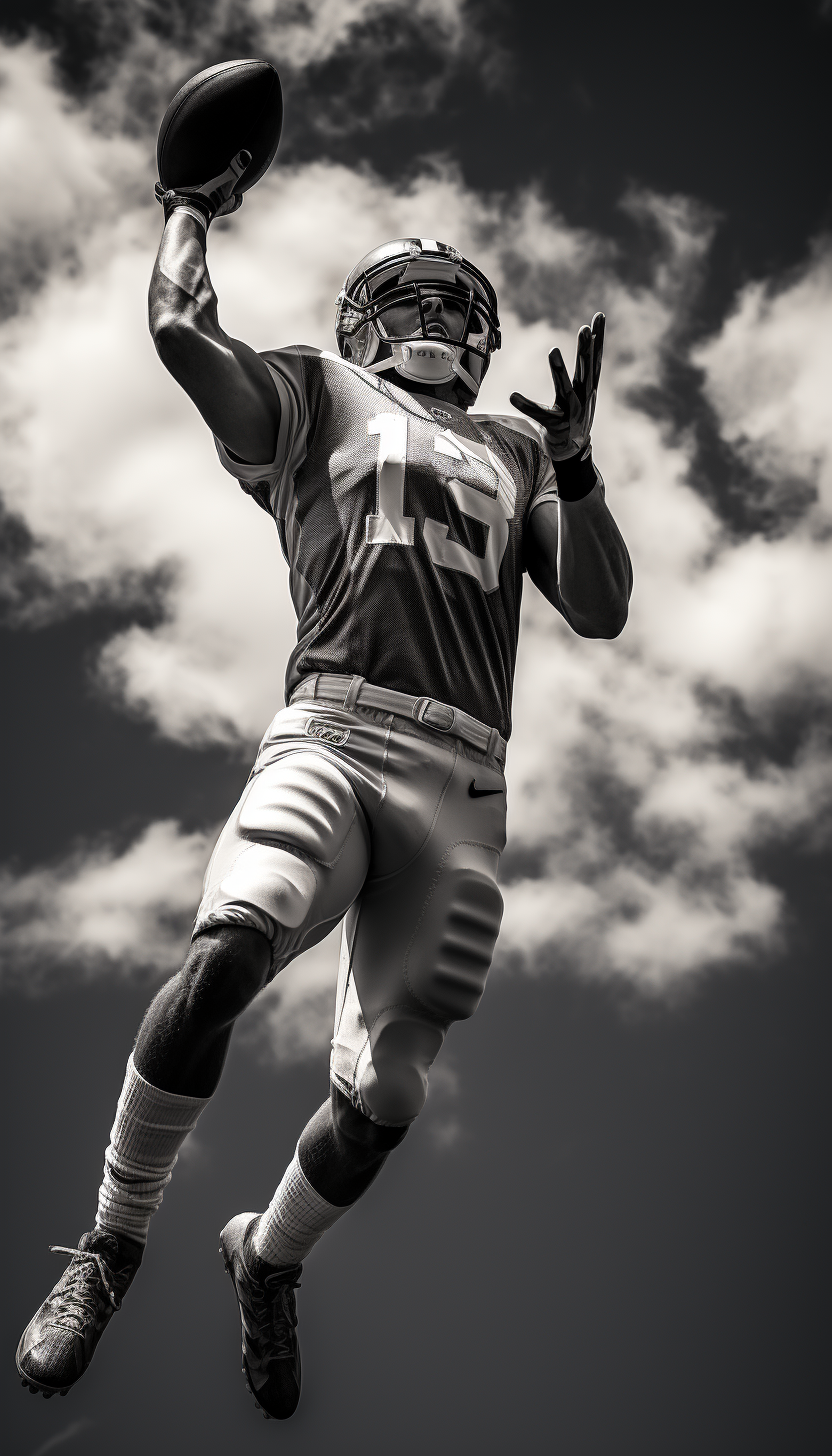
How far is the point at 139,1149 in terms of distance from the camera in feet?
10.0

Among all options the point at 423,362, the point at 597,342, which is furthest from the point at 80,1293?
the point at 423,362

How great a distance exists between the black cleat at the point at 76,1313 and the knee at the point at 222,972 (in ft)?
2.09

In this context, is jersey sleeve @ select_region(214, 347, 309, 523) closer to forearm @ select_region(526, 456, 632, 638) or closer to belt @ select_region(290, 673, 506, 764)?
belt @ select_region(290, 673, 506, 764)

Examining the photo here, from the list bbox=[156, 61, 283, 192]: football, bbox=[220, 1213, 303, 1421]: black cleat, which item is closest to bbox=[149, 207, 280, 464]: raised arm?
bbox=[156, 61, 283, 192]: football

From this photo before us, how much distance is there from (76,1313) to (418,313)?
327 centimetres

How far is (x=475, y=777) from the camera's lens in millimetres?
3658

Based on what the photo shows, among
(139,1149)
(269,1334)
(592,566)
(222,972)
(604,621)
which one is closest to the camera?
(222,972)

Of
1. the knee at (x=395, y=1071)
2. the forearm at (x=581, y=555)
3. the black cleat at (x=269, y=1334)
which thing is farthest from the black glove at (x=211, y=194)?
the black cleat at (x=269, y=1334)

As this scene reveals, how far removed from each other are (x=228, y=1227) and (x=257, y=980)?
1.44 metres

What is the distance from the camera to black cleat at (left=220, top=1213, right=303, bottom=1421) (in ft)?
12.0

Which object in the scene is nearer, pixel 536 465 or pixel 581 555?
pixel 581 555

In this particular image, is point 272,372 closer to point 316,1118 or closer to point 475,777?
point 475,777

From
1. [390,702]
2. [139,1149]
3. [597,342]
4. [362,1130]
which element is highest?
[597,342]

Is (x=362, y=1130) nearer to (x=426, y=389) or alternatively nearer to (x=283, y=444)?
(x=283, y=444)
